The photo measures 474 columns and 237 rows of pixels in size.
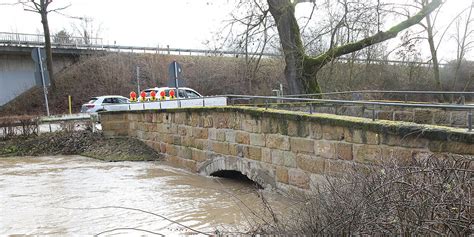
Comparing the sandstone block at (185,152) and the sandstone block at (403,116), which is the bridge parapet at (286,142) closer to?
the sandstone block at (185,152)

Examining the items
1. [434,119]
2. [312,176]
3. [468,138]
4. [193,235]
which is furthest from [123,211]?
[434,119]

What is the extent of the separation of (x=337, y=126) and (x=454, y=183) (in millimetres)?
3411

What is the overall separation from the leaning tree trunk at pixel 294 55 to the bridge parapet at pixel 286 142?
15.3ft

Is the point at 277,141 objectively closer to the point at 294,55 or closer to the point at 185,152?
the point at 185,152

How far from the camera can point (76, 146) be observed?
51.3 feet

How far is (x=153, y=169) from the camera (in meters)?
12.2

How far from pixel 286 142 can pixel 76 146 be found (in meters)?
10.1

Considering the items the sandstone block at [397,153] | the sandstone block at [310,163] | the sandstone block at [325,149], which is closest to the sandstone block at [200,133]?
the sandstone block at [310,163]

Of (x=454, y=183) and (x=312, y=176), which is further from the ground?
(x=454, y=183)

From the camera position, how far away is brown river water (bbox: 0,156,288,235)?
6.86 meters

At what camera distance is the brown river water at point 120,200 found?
6.86 metres

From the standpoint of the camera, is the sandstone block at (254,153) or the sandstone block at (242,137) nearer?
the sandstone block at (254,153)

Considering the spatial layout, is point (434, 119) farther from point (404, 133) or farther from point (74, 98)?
point (74, 98)

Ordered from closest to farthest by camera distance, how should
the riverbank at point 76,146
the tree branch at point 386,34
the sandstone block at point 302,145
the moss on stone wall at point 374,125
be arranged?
the moss on stone wall at point 374,125 → the sandstone block at point 302,145 → the tree branch at point 386,34 → the riverbank at point 76,146
